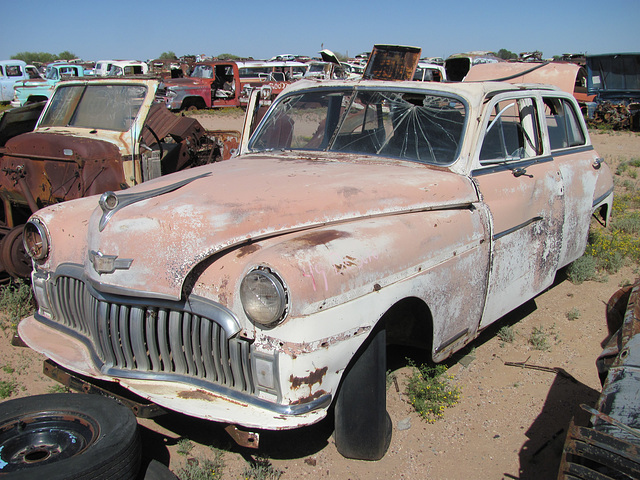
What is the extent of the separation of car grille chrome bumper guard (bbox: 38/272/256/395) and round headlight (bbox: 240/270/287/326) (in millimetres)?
137

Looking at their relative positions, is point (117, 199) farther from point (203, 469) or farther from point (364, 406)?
point (364, 406)

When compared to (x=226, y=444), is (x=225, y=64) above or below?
above

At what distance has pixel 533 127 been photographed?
4059mm

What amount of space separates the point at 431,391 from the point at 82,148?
13.3 feet

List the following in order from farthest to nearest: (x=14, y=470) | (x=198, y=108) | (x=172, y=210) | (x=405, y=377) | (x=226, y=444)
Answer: (x=198, y=108) → (x=405, y=377) → (x=226, y=444) → (x=172, y=210) → (x=14, y=470)

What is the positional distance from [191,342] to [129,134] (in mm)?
3794

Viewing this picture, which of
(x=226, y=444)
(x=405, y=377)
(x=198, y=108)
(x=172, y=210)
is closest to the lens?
(x=172, y=210)

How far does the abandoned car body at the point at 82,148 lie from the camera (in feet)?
17.4

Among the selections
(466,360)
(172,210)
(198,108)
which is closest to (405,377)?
(466,360)

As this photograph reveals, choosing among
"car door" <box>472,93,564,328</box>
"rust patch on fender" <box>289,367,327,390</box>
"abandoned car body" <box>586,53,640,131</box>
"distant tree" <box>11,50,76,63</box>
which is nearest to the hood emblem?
"rust patch on fender" <box>289,367,327,390</box>

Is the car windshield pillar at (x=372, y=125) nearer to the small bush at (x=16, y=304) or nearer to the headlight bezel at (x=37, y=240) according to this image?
the headlight bezel at (x=37, y=240)

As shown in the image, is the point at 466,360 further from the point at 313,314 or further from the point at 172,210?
the point at 172,210

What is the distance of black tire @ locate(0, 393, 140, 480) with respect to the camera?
6.99 feet

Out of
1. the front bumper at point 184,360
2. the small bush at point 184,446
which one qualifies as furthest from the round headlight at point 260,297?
the small bush at point 184,446
